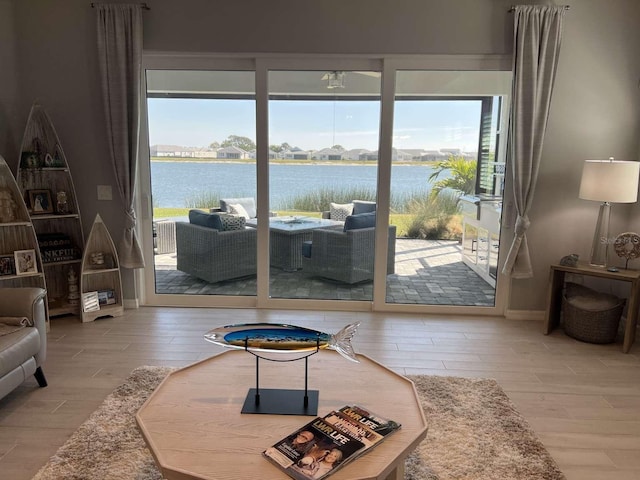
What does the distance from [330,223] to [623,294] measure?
2621 millimetres

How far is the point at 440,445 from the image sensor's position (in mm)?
2402

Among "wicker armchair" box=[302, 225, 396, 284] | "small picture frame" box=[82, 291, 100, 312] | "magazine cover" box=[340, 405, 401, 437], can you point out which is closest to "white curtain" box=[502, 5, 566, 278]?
"wicker armchair" box=[302, 225, 396, 284]

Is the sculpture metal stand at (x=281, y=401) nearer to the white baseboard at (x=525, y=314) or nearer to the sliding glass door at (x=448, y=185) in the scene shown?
the sliding glass door at (x=448, y=185)

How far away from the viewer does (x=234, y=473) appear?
5.32 ft

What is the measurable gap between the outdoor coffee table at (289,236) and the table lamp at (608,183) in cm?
207

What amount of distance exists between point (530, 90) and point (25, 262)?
14.2ft

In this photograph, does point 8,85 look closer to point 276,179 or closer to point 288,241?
point 276,179

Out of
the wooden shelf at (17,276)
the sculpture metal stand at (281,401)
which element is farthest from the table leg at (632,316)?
the wooden shelf at (17,276)

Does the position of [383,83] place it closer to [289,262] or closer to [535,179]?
[535,179]

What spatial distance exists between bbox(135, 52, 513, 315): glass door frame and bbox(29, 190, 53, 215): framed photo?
28.2 inches

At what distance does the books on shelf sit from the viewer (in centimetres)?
164

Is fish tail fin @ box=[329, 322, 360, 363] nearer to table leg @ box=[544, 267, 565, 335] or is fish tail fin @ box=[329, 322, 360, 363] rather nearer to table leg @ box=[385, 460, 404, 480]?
table leg @ box=[385, 460, 404, 480]

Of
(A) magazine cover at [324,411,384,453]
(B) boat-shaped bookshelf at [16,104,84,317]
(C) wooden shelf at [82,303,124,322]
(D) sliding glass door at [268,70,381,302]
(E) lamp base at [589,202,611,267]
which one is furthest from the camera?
(D) sliding glass door at [268,70,381,302]

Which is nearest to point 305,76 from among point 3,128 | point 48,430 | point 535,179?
point 535,179
